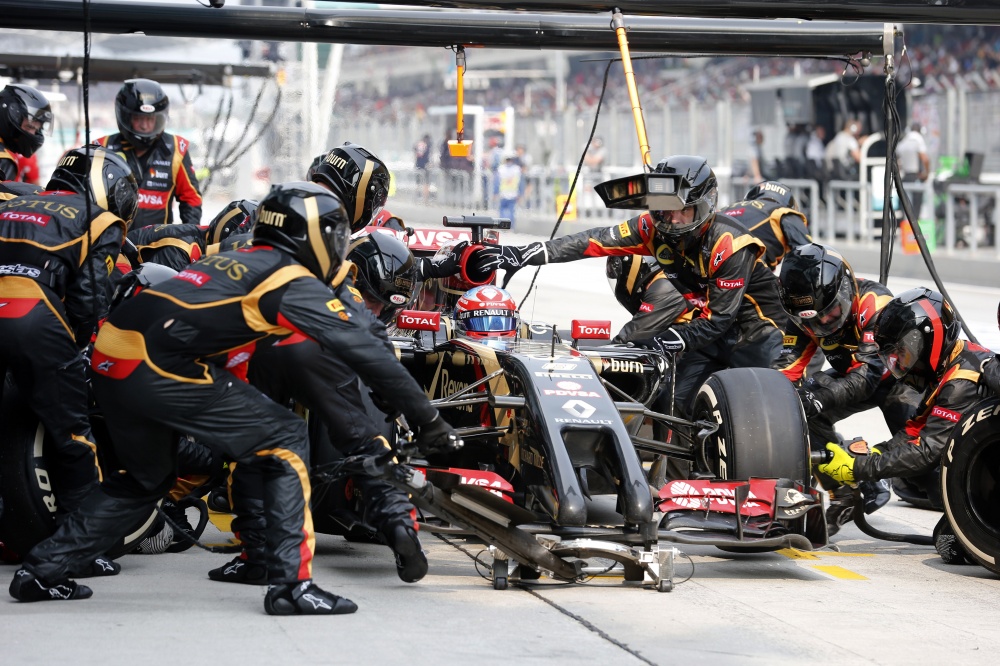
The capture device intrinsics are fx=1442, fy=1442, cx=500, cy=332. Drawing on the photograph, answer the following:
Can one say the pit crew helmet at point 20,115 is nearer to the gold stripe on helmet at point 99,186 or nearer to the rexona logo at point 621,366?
the gold stripe on helmet at point 99,186

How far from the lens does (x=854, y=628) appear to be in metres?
5.56

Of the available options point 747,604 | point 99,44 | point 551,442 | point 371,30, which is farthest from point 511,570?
point 99,44

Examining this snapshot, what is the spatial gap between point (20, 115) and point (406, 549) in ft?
13.2

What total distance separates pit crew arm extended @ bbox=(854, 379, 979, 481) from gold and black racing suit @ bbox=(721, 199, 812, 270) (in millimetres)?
2502

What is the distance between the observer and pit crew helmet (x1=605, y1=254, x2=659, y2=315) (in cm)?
945

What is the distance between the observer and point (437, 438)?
5609mm

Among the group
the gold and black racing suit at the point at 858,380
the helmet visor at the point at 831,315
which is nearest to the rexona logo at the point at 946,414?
the gold and black racing suit at the point at 858,380

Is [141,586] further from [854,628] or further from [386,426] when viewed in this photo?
[854,628]

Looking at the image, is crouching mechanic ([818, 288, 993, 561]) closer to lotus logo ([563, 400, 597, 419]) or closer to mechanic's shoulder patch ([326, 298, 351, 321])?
lotus logo ([563, 400, 597, 419])

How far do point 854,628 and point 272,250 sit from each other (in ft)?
8.84

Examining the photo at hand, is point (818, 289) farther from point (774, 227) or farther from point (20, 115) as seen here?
point (20, 115)

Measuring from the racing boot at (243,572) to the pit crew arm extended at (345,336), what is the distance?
3.61 feet

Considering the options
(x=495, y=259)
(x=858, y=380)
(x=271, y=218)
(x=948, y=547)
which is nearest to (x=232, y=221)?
(x=495, y=259)

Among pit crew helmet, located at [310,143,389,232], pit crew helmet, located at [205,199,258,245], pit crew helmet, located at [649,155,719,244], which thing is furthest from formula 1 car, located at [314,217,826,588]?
pit crew helmet, located at [205,199,258,245]
